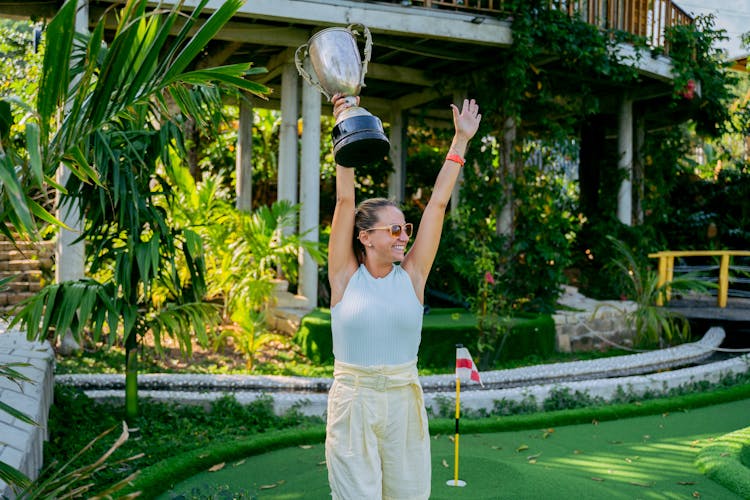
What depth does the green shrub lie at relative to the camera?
848 cm

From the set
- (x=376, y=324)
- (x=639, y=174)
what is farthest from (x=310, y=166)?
(x=376, y=324)

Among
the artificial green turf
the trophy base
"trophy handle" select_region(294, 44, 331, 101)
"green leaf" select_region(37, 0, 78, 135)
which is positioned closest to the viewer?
"green leaf" select_region(37, 0, 78, 135)

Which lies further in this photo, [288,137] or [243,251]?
[288,137]

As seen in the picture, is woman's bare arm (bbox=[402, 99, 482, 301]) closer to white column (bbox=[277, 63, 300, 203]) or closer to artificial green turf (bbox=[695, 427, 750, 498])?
artificial green turf (bbox=[695, 427, 750, 498])

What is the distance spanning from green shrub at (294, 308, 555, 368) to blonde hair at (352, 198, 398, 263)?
17.8 feet

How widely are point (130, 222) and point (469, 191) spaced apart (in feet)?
20.0

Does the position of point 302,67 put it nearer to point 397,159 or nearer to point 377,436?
point 377,436

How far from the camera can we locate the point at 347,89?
290 centimetres

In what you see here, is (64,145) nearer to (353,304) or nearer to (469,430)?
(353,304)

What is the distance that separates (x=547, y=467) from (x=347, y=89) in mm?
2984

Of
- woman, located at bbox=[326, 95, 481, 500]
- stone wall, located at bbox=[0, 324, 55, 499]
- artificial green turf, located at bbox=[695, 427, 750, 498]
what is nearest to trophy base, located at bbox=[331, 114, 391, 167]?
woman, located at bbox=[326, 95, 481, 500]

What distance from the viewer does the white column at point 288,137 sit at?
9.94m

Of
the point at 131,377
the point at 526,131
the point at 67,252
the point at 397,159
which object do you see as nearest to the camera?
the point at 131,377

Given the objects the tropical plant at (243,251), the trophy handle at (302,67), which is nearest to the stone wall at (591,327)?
the tropical plant at (243,251)
